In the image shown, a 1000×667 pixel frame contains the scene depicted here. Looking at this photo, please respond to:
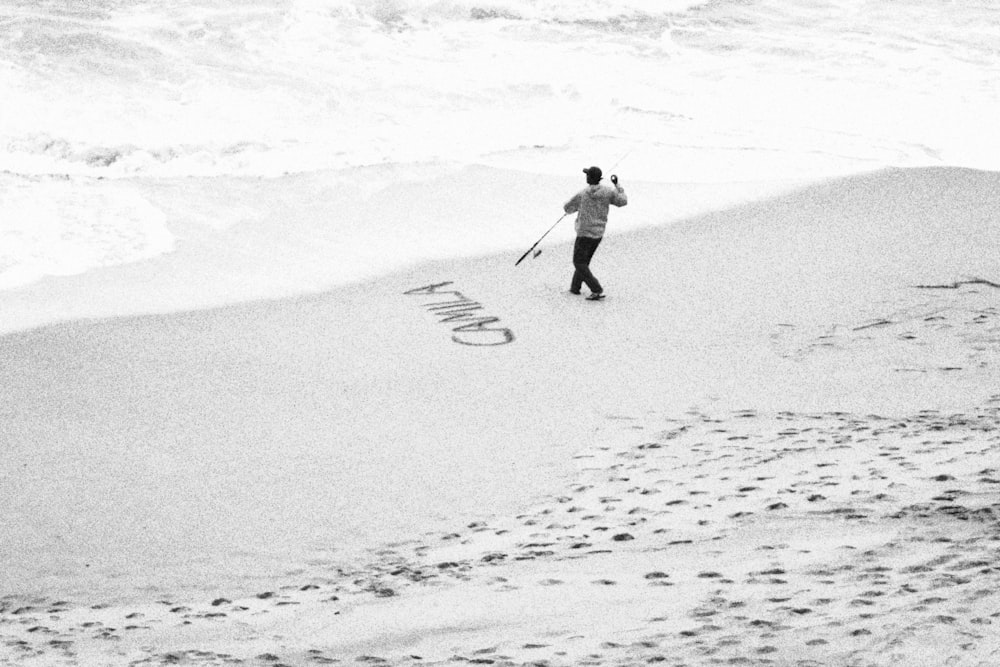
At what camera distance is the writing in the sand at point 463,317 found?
30.1 ft

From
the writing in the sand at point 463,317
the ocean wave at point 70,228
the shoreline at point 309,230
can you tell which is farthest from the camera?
the ocean wave at point 70,228

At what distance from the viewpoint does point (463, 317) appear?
9727 millimetres

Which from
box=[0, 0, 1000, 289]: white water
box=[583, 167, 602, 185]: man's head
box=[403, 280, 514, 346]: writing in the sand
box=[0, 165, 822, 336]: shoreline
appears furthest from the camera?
box=[0, 0, 1000, 289]: white water

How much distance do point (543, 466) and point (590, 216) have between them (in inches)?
155

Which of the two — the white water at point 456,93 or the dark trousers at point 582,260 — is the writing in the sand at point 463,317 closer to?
the dark trousers at point 582,260

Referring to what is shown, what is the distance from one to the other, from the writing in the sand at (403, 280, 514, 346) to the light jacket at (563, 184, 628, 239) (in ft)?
3.79

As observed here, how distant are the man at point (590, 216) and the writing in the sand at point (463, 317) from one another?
37.3 inches

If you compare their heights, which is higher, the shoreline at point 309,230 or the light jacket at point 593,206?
the light jacket at point 593,206

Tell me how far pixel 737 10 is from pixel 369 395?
17.9 metres

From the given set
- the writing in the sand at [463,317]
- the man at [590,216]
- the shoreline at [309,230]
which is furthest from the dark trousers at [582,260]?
the shoreline at [309,230]

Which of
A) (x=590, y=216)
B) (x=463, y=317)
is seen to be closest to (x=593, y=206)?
(x=590, y=216)

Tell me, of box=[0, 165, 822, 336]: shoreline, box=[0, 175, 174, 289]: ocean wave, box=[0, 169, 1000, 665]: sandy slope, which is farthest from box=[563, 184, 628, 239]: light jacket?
box=[0, 175, 174, 289]: ocean wave

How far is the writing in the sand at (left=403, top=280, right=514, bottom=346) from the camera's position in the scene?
361 inches

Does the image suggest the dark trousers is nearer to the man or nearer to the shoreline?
the man
